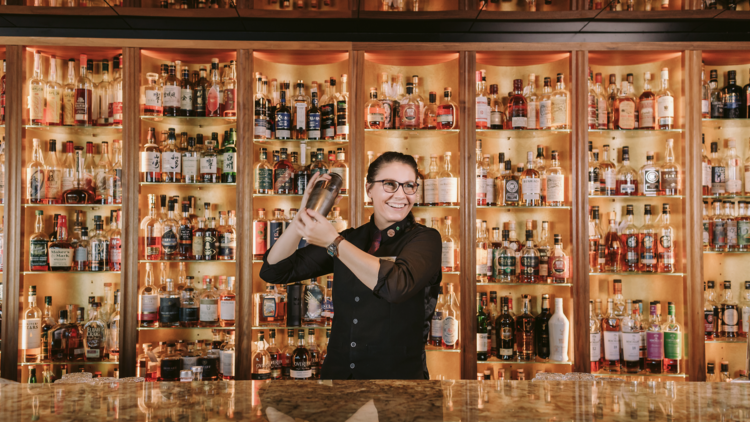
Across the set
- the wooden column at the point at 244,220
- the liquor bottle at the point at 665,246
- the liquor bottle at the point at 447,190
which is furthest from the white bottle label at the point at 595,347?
the wooden column at the point at 244,220

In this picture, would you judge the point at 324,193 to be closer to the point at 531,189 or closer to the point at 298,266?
the point at 298,266

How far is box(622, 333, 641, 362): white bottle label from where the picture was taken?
109 inches

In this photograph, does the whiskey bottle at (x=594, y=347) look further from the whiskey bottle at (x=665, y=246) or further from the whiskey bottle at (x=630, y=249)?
the whiskey bottle at (x=665, y=246)

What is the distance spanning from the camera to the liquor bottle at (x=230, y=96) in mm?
2855

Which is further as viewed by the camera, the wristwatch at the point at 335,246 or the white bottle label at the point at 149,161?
the white bottle label at the point at 149,161

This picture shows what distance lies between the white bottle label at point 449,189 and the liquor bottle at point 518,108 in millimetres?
496

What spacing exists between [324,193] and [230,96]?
173 cm

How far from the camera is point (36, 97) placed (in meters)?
2.80

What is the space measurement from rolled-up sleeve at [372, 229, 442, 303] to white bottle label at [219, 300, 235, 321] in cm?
149

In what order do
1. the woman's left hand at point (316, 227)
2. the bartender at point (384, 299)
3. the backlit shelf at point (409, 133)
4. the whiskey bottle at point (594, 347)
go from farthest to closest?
the backlit shelf at point (409, 133), the whiskey bottle at point (594, 347), the bartender at point (384, 299), the woman's left hand at point (316, 227)

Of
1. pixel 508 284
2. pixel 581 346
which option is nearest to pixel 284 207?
pixel 508 284

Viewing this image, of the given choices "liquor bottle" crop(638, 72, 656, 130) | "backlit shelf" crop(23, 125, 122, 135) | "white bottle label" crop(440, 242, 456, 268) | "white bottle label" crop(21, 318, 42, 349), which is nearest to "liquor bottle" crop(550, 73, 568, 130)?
"liquor bottle" crop(638, 72, 656, 130)

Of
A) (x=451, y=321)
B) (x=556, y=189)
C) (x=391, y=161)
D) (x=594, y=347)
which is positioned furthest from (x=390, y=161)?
(x=594, y=347)

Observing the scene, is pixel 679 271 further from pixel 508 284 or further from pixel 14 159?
pixel 14 159
